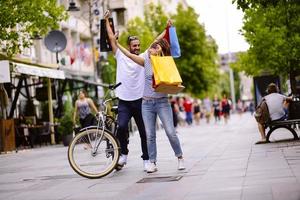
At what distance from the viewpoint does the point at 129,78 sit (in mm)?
10664

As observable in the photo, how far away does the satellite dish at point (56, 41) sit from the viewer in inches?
1115

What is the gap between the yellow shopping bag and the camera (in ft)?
33.1

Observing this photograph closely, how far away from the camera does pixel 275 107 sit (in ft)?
52.0

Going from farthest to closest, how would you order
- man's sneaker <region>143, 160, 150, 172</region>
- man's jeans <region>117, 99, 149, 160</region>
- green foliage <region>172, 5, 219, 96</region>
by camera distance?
green foliage <region>172, 5, 219, 96</region>, man's jeans <region>117, 99, 149, 160</region>, man's sneaker <region>143, 160, 150, 172</region>

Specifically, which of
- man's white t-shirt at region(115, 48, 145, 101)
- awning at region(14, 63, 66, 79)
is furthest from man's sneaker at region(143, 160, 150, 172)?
awning at region(14, 63, 66, 79)

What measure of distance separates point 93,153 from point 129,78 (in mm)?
1240

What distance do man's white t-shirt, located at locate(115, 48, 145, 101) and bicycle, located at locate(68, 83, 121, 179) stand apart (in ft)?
2.05

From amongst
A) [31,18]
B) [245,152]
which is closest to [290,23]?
[31,18]

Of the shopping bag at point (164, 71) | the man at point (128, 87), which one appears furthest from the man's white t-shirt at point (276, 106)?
the shopping bag at point (164, 71)

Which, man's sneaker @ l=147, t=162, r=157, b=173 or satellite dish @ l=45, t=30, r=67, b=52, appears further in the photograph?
satellite dish @ l=45, t=30, r=67, b=52

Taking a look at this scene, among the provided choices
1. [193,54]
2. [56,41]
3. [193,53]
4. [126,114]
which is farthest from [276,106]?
[193,54]

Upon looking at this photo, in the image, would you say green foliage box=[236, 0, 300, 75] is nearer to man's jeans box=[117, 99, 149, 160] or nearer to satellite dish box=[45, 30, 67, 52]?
satellite dish box=[45, 30, 67, 52]

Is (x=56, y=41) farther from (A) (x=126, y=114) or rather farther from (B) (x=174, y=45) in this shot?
(B) (x=174, y=45)

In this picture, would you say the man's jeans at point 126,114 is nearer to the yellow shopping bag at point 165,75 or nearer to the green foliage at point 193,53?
the yellow shopping bag at point 165,75
